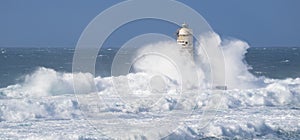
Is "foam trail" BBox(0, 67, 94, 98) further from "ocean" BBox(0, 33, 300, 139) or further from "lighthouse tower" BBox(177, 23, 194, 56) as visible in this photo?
"lighthouse tower" BBox(177, 23, 194, 56)

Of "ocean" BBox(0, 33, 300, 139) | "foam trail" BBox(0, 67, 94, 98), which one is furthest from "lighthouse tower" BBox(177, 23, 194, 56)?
"foam trail" BBox(0, 67, 94, 98)

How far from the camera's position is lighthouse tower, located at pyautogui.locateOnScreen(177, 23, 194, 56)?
1464 inches

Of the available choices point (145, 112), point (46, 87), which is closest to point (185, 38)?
point (46, 87)

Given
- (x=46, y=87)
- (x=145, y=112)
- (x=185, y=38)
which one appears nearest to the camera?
(x=145, y=112)

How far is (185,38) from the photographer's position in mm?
38312

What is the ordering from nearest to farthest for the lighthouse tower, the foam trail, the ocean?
the ocean < the foam trail < the lighthouse tower

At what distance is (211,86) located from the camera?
3616 cm

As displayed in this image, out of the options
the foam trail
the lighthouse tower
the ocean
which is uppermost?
the lighthouse tower

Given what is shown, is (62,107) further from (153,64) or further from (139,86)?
(153,64)

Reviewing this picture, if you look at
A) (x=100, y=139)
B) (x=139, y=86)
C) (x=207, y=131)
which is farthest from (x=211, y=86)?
(x=100, y=139)

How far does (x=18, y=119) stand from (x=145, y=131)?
5597 mm

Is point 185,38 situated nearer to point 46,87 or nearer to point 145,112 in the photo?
point 46,87

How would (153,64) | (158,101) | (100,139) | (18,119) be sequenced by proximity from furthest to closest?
(153,64)
(158,101)
(18,119)
(100,139)

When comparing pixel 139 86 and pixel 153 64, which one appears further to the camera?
pixel 153 64
